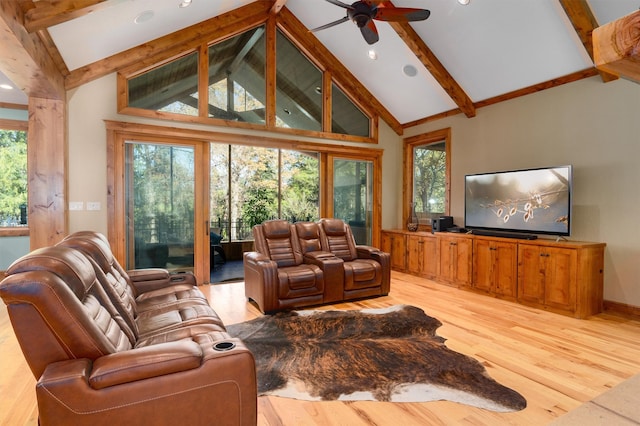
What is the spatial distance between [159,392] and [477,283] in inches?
182

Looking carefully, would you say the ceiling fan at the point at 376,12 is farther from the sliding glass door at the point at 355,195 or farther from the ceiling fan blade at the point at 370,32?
the sliding glass door at the point at 355,195

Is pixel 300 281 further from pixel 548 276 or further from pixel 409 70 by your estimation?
pixel 409 70

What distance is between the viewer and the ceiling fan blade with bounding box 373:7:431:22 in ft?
11.5

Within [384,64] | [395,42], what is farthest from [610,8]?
[384,64]

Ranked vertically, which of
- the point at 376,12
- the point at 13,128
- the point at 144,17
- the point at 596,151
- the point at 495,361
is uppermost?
the point at 144,17

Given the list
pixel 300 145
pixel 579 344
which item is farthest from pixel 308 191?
pixel 579 344

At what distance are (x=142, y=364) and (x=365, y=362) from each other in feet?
5.92

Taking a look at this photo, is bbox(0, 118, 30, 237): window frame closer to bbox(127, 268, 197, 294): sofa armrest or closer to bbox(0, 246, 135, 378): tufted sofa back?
bbox(127, 268, 197, 294): sofa armrest

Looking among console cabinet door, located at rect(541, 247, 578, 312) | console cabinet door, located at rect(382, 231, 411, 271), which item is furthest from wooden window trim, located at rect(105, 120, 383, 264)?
console cabinet door, located at rect(541, 247, 578, 312)

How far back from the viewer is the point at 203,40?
532 centimetres

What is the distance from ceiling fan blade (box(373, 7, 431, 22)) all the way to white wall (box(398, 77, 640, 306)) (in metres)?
2.45

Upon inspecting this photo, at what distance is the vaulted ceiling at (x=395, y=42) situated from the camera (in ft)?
10.8

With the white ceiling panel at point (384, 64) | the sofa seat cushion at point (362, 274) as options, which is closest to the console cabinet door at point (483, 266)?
the sofa seat cushion at point (362, 274)

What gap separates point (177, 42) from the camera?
16.4ft
